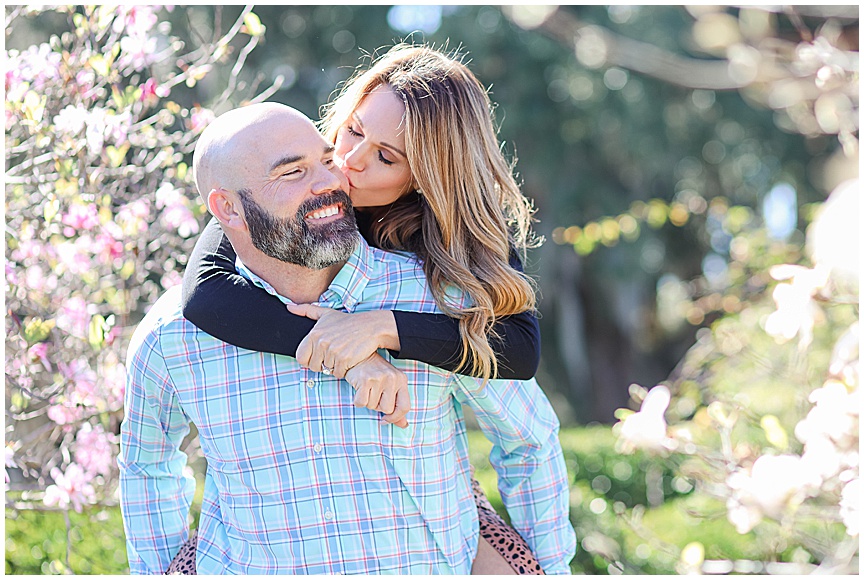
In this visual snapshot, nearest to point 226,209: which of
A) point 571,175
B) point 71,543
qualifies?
point 71,543

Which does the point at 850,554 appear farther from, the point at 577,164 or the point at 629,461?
the point at 577,164

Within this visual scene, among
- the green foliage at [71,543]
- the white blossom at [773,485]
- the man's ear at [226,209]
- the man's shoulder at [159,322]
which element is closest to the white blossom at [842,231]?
the white blossom at [773,485]

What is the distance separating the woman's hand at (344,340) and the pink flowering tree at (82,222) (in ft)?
3.31

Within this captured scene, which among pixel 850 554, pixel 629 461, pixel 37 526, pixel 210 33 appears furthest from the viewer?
pixel 210 33

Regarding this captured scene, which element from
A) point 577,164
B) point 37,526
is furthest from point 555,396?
point 37,526

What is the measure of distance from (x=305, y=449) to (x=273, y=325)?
0.28m

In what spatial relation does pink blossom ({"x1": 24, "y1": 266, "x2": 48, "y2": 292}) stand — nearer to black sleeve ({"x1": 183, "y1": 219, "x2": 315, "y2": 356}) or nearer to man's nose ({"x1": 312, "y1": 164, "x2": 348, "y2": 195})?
black sleeve ({"x1": 183, "y1": 219, "x2": 315, "y2": 356})

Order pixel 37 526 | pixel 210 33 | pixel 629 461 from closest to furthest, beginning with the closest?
pixel 37 526 < pixel 629 461 < pixel 210 33

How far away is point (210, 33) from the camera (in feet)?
31.4

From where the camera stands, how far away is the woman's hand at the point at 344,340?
1867 millimetres

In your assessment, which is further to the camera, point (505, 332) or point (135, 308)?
point (135, 308)

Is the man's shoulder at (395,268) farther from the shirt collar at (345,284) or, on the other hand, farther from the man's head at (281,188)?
the man's head at (281,188)

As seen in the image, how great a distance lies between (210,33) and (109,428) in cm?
725

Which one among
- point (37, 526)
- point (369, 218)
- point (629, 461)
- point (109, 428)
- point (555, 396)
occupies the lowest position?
point (555, 396)
